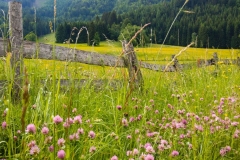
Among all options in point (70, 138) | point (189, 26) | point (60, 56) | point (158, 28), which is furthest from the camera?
point (158, 28)

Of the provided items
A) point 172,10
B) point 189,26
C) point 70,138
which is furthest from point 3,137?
point 172,10

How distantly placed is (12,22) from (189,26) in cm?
9755

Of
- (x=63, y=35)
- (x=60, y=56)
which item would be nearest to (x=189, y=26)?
(x=63, y=35)

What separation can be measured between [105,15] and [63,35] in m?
38.4

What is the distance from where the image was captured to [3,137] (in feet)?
6.64

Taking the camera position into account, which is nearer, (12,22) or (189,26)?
(12,22)

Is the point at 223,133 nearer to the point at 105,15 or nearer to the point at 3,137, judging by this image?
the point at 3,137

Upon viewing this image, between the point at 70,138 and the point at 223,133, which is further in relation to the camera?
the point at 223,133

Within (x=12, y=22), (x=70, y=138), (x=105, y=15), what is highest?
(x=105, y=15)

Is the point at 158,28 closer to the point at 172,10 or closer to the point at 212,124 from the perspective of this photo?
the point at 172,10

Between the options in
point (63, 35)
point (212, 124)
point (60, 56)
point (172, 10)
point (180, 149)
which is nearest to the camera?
point (180, 149)

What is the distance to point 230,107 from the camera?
8.87 feet

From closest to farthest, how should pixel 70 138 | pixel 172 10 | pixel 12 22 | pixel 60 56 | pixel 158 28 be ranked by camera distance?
pixel 70 138 → pixel 12 22 → pixel 60 56 → pixel 158 28 → pixel 172 10

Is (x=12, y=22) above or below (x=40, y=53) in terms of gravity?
above
